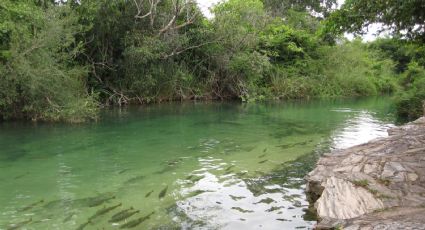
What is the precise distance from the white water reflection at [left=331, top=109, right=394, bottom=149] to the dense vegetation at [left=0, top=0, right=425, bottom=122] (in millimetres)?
2603

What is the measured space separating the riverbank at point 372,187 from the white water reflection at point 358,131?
457cm

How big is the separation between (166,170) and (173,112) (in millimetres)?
13293

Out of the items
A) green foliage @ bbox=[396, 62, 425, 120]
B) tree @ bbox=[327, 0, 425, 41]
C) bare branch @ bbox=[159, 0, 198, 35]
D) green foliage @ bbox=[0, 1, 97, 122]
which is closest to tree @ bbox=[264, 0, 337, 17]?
bare branch @ bbox=[159, 0, 198, 35]

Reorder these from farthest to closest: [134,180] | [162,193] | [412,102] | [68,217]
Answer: [412,102] → [134,180] → [162,193] → [68,217]

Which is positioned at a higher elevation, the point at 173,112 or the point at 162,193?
the point at 173,112

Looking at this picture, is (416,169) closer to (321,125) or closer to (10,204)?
(10,204)

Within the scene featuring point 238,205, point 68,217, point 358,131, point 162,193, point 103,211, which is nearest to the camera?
point 68,217

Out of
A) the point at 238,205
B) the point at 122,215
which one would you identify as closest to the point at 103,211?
the point at 122,215

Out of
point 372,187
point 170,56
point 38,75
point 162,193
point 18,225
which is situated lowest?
point 18,225

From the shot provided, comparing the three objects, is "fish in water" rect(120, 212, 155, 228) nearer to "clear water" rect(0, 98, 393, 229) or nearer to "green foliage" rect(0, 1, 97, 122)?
"clear water" rect(0, 98, 393, 229)

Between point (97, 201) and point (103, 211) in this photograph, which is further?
point (97, 201)

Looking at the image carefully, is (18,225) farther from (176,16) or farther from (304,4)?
(304,4)

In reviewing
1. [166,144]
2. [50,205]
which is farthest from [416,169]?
[166,144]

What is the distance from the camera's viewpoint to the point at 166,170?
35.0 ft
